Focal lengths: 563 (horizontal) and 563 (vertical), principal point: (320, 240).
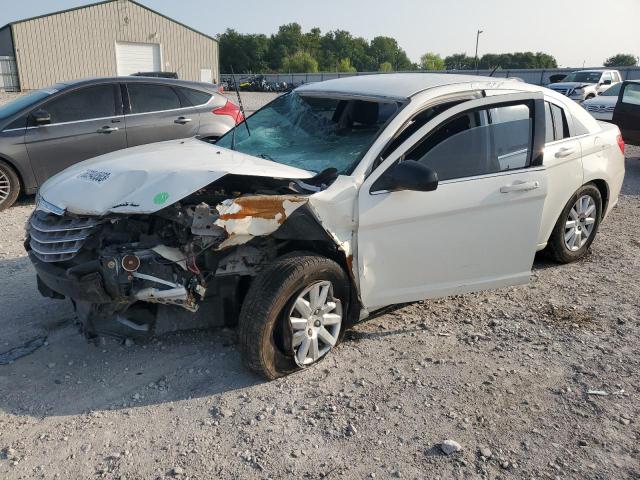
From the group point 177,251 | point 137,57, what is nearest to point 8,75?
point 137,57

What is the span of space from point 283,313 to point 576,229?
342 centimetres

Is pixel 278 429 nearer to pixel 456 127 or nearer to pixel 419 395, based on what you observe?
pixel 419 395

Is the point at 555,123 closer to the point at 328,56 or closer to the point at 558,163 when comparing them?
the point at 558,163

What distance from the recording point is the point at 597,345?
3.99 metres

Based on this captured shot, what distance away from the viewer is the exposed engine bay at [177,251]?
3.14 m

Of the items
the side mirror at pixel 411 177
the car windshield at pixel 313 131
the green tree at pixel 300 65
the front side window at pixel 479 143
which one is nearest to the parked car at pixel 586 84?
the front side window at pixel 479 143

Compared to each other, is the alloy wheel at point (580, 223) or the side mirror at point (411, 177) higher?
the side mirror at point (411, 177)

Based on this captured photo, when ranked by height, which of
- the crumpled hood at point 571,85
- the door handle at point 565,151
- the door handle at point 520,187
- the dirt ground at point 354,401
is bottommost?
the dirt ground at point 354,401

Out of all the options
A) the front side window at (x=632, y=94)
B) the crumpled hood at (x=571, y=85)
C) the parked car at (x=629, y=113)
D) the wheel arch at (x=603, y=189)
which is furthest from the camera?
the crumpled hood at (x=571, y=85)

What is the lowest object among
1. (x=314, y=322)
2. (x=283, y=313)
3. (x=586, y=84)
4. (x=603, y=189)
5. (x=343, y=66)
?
(x=343, y=66)

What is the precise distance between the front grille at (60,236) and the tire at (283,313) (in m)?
1.04

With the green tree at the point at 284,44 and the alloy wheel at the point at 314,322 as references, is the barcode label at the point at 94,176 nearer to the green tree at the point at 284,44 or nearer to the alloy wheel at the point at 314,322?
the alloy wheel at the point at 314,322

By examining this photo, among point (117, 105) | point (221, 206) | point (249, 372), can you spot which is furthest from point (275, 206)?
point (117, 105)

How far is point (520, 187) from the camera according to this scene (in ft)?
13.1
